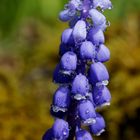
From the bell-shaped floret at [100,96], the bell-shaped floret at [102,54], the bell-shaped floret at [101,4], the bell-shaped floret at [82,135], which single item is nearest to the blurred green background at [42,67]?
the bell-shaped floret at [82,135]

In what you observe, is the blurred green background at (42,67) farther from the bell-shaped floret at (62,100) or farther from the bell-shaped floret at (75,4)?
the bell-shaped floret at (75,4)

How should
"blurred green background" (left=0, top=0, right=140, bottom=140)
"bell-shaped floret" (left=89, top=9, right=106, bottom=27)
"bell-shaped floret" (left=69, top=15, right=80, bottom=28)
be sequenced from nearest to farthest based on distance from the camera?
1. "bell-shaped floret" (left=89, top=9, right=106, bottom=27)
2. "bell-shaped floret" (left=69, top=15, right=80, bottom=28)
3. "blurred green background" (left=0, top=0, right=140, bottom=140)

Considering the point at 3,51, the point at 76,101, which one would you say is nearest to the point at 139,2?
the point at 3,51

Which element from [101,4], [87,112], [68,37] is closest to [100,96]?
[87,112]

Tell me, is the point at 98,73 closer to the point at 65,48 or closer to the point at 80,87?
the point at 80,87

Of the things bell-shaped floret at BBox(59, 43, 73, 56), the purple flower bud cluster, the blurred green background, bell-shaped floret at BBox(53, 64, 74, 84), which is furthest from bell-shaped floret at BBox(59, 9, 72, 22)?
the blurred green background

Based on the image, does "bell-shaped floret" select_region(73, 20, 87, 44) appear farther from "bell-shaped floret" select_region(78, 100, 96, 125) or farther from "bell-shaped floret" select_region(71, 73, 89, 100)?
"bell-shaped floret" select_region(78, 100, 96, 125)
